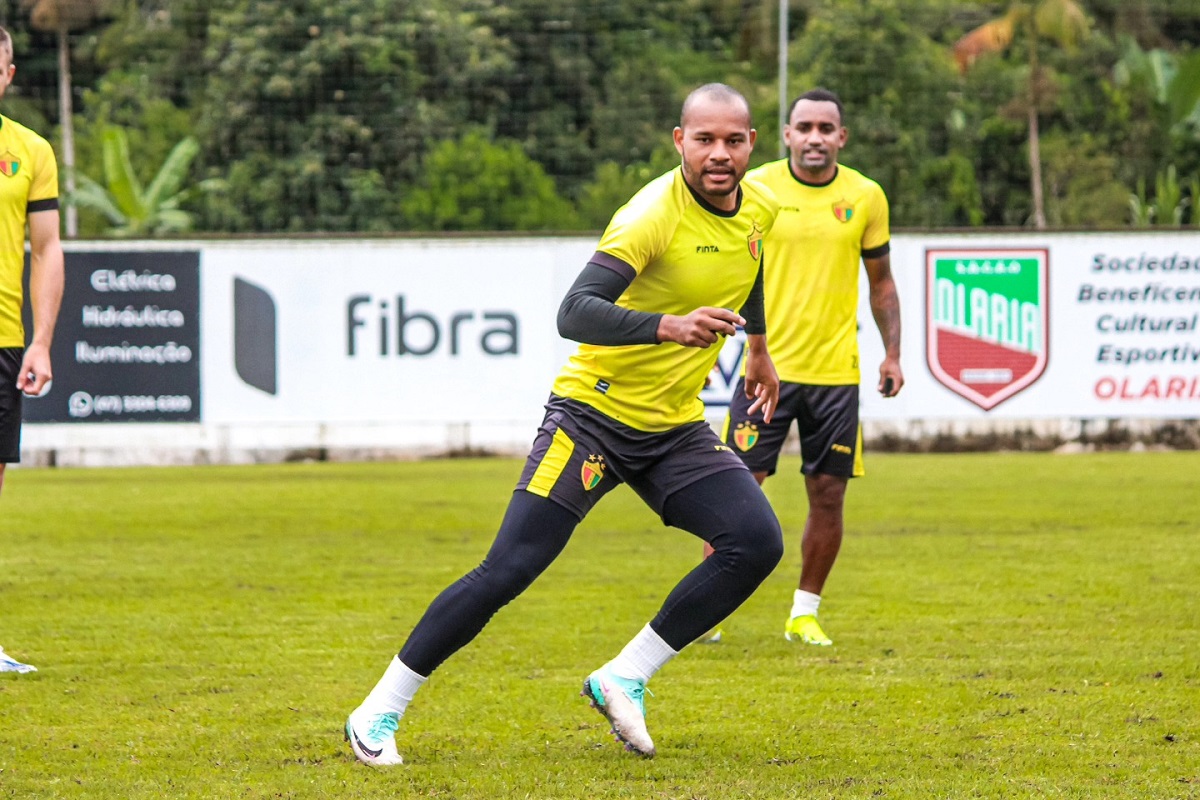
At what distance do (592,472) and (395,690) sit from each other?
0.82m

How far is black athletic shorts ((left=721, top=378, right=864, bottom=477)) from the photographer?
707 cm

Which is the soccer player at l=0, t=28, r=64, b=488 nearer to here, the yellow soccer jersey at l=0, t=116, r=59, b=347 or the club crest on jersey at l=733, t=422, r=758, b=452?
the yellow soccer jersey at l=0, t=116, r=59, b=347

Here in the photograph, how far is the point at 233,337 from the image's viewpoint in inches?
628

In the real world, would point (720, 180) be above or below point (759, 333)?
above

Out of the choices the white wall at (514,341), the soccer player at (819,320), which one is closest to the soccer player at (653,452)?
the soccer player at (819,320)

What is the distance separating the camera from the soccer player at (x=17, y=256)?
6.25 metres

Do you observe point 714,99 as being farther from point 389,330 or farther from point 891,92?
point 891,92

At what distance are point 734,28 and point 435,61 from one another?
9274 mm

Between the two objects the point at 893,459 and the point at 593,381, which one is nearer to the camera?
the point at 593,381

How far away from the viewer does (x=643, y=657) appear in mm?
5000

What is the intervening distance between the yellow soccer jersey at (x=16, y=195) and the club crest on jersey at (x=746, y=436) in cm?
280

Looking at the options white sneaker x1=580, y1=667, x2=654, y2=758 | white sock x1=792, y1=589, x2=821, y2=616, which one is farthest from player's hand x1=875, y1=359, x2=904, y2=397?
white sneaker x1=580, y1=667, x2=654, y2=758

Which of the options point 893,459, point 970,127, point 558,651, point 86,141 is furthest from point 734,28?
point 558,651

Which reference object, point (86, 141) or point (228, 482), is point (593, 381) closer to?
point (228, 482)
